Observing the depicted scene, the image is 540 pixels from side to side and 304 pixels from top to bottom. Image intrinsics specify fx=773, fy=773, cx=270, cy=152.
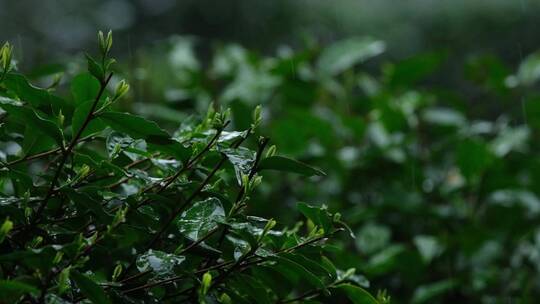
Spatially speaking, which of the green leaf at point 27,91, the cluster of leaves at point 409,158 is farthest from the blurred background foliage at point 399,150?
the green leaf at point 27,91

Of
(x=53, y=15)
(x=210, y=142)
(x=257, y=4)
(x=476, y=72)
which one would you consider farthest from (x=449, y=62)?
(x=210, y=142)

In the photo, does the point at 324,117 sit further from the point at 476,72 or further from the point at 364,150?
the point at 476,72

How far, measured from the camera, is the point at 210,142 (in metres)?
1.19

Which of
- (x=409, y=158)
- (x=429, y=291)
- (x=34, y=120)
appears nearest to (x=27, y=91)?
(x=34, y=120)

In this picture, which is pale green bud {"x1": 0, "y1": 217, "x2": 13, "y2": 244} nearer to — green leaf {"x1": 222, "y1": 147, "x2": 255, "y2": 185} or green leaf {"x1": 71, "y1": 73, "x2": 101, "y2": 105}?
green leaf {"x1": 222, "y1": 147, "x2": 255, "y2": 185}

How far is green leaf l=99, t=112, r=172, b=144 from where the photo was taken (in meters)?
1.16

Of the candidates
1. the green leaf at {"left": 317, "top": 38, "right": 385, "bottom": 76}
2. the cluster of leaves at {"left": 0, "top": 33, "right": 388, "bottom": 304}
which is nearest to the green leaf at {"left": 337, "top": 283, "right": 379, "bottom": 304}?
the cluster of leaves at {"left": 0, "top": 33, "right": 388, "bottom": 304}

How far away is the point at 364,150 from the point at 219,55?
0.76 metres

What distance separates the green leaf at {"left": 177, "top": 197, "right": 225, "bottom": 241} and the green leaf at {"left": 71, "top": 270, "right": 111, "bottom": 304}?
16 centimetres

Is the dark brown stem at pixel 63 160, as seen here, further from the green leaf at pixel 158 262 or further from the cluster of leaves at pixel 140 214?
the green leaf at pixel 158 262

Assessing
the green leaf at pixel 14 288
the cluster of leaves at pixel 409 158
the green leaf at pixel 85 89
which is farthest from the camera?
the cluster of leaves at pixel 409 158

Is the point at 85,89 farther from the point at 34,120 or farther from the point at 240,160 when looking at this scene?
the point at 240,160

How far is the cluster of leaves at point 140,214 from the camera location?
113cm

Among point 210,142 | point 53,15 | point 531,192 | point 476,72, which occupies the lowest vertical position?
point 53,15
